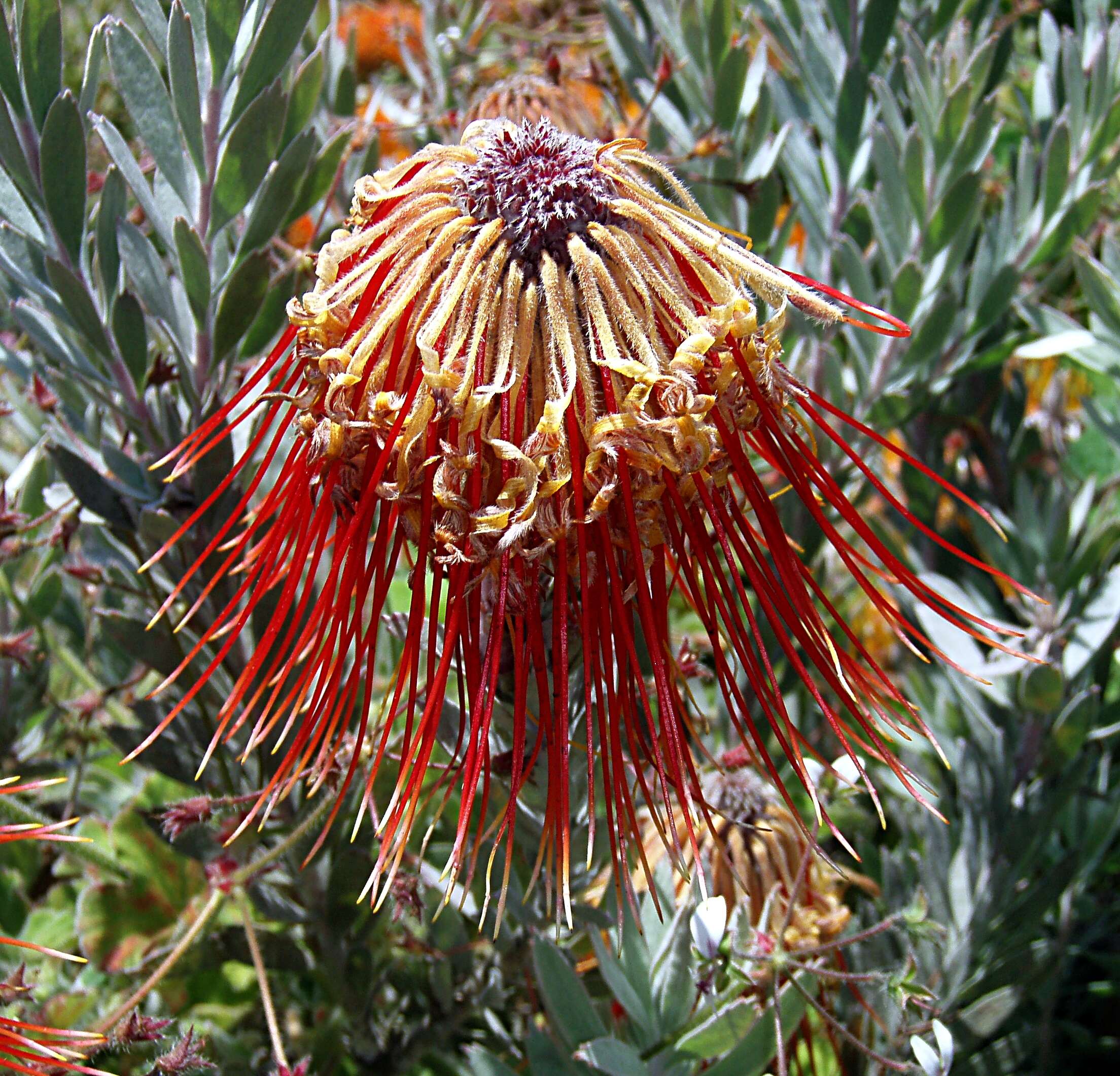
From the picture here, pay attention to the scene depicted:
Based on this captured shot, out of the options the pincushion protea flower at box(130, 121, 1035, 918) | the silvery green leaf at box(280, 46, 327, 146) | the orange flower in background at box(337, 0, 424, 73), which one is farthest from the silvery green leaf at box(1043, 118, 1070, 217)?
the orange flower in background at box(337, 0, 424, 73)

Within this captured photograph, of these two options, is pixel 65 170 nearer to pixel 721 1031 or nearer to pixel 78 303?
pixel 78 303

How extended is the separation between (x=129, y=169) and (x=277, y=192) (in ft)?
0.31

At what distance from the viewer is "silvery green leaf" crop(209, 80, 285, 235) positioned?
706mm

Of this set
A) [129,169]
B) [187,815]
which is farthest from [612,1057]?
[129,169]

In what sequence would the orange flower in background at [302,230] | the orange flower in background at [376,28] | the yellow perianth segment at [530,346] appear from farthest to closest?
the orange flower in background at [376,28], the orange flower in background at [302,230], the yellow perianth segment at [530,346]

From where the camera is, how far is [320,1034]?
34.2 inches

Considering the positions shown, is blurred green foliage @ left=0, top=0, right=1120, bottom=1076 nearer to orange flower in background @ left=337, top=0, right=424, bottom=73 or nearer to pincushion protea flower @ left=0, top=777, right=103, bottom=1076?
pincushion protea flower @ left=0, top=777, right=103, bottom=1076

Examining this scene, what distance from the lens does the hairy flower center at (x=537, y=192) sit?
0.56 metres

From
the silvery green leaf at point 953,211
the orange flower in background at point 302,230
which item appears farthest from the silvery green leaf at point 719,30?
the orange flower in background at point 302,230

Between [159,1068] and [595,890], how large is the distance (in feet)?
1.10

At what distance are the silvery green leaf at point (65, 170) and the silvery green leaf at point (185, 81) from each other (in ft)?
0.21

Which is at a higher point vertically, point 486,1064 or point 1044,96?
point 1044,96

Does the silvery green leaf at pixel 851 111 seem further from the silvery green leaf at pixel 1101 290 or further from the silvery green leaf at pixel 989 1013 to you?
the silvery green leaf at pixel 989 1013

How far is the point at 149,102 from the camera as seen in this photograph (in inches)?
28.5
